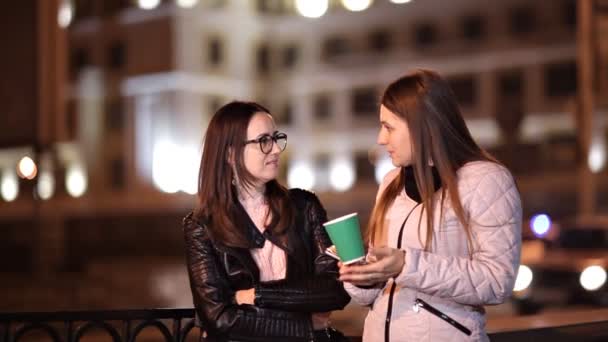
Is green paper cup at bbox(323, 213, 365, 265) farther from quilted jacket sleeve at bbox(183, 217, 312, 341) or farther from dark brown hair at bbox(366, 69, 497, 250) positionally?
quilted jacket sleeve at bbox(183, 217, 312, 341)

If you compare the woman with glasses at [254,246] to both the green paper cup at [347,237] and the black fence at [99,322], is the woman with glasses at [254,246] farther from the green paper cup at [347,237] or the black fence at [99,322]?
the black fence at [99,322]

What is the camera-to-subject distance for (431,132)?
135 inches

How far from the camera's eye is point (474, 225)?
3387mm

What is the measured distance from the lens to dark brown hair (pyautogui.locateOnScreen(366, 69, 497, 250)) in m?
3.40

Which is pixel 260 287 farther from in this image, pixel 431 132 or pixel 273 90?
pixel 273 90

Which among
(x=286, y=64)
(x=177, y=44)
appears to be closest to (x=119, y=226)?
(x=177, y=44)

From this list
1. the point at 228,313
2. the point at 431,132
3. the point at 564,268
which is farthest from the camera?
the point at 564,268

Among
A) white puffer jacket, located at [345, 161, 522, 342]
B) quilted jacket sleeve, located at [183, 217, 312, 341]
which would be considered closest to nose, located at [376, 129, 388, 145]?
white puffer jacket, located at [345, 161, 522, 342]

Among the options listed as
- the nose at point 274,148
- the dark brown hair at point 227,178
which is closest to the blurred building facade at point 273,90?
the dark brown hair at point 227,178

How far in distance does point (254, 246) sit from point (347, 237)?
0.69 m

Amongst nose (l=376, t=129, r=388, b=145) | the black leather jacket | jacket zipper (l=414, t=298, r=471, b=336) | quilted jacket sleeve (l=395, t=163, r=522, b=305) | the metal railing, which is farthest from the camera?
the metal railing

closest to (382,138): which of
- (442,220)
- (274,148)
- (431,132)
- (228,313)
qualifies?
(431,132)

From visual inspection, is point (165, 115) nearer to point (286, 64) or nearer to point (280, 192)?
point (286, 64)

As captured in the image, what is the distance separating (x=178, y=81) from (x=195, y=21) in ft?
12.9
